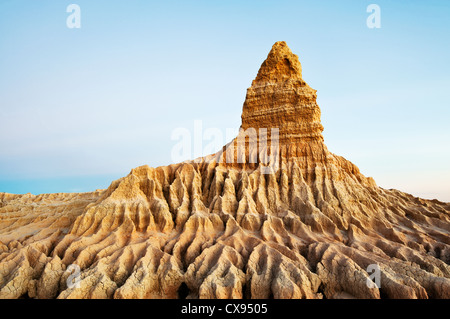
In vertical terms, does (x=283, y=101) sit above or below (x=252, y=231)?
above

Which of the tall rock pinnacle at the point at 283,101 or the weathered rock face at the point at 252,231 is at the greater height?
the tall rock pinnacle at the point at 283,101

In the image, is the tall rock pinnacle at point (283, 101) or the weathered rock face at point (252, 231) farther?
the tall rock pinnacle at point (283, 101)

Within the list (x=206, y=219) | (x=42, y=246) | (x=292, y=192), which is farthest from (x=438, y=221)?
(x=42, y=246)

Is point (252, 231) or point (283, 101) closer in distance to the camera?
point (252, 231)

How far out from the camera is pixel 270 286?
19.8 metres

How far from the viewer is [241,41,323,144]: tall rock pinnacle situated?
3403cm

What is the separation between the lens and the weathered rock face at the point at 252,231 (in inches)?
795

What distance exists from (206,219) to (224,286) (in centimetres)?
836

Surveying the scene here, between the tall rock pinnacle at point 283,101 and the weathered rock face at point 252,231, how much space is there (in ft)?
0.44

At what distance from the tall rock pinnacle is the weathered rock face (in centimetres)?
14

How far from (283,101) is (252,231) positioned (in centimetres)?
1705

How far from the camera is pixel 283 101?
115ft
